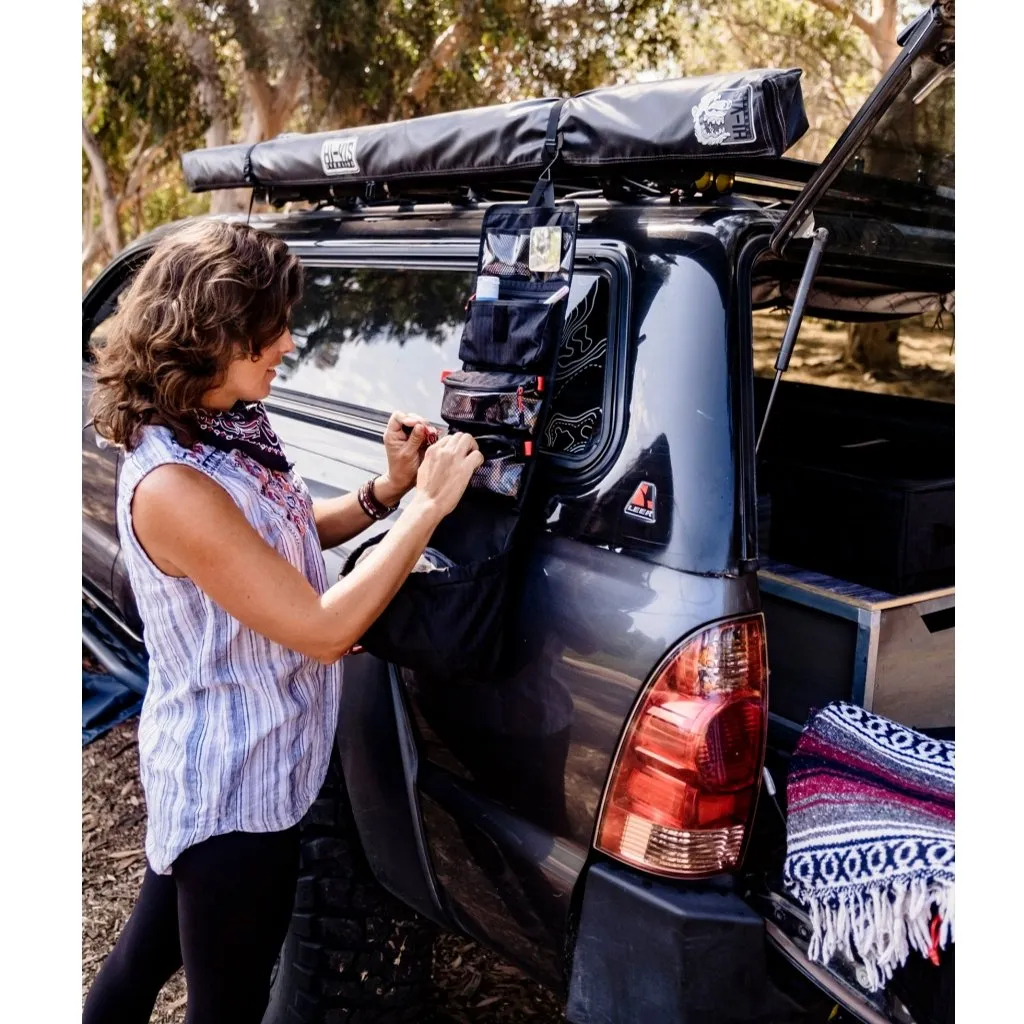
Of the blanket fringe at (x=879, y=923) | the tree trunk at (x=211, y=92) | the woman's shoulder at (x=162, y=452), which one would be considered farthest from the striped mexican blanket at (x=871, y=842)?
the tree trunk at (x=211, y=92)

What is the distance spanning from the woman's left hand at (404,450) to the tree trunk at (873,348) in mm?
3910

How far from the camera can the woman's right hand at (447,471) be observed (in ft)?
6.44

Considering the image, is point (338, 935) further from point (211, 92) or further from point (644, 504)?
point (211, 92)

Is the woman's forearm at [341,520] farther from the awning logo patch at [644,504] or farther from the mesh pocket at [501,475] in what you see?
the awning logo patch at [644,504]

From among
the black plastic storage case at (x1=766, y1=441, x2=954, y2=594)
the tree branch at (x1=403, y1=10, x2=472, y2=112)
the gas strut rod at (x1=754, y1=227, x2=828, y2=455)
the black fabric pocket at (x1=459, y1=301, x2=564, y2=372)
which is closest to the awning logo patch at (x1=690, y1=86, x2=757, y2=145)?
the gas strut rod at (x1=754, y1=227, x2=828, y2=455)

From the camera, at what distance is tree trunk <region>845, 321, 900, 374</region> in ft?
19.2

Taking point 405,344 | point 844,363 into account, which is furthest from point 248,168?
point 844,363

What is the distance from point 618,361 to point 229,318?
28.2 inches

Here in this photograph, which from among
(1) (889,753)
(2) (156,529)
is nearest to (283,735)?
(2) (156,529)

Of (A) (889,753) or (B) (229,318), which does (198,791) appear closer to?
(B) (229,318)

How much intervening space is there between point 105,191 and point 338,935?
1293cm

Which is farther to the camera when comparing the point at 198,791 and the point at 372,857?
the point at 372,857

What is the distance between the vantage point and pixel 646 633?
1863 millimetres

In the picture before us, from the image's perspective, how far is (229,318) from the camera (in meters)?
1.83
